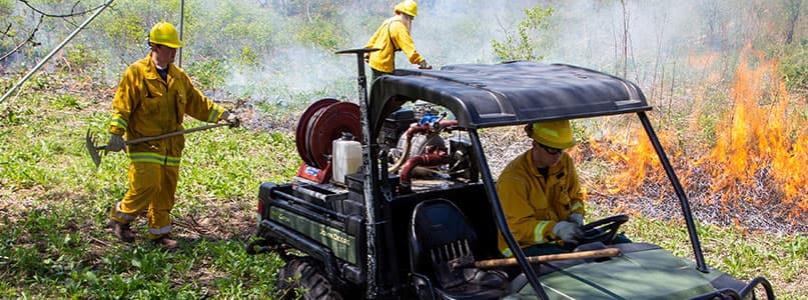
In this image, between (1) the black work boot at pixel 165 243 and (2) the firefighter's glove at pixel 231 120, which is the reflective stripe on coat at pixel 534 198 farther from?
(1) the black work boot at pixel 165 243

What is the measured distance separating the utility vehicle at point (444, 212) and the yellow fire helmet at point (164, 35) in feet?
5.38

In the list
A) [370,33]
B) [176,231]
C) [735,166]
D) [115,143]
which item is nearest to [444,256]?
[115,143]

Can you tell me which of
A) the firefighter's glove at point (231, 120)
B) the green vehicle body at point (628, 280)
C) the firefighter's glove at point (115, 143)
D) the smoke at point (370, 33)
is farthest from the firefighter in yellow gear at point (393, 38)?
the green vehicle body at point (628, 280)

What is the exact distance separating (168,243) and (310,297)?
7.23 feet

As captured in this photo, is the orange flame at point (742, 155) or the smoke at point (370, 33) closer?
the orange flame at point (742, 155)

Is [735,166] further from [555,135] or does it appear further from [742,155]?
[555,135]

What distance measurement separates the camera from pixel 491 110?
3316 mm

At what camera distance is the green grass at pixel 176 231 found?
5277mm

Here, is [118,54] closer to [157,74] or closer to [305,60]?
[305,60]

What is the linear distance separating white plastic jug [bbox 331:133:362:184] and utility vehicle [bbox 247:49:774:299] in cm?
11

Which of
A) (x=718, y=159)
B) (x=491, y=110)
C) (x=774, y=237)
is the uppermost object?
(x=491, y=110)

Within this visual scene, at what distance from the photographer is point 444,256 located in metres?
3.91

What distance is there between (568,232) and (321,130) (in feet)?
5.70

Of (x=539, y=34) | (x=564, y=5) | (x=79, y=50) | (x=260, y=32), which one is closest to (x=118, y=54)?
(x=79, y=50)
